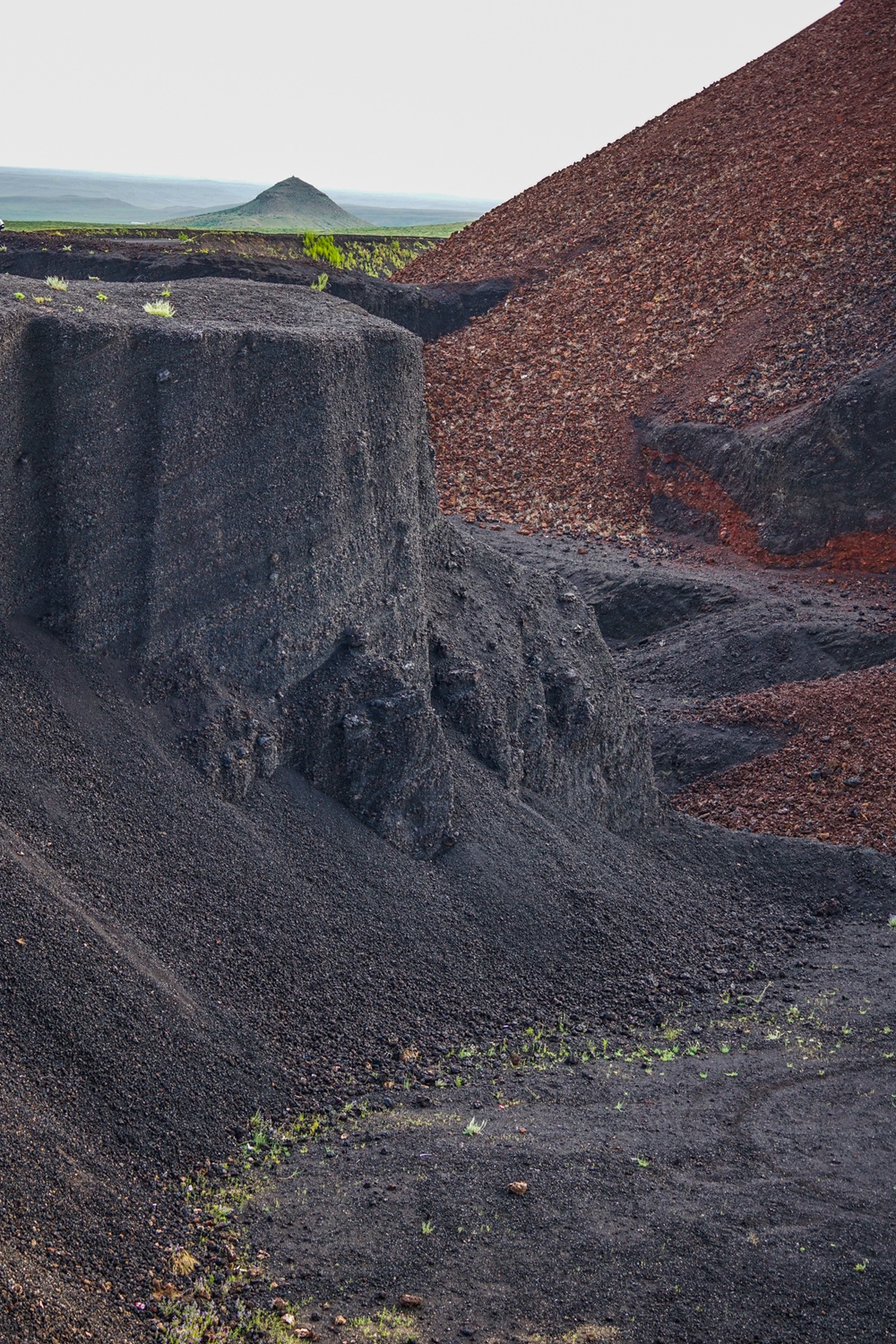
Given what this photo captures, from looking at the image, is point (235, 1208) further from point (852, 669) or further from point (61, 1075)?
point (852, 669)

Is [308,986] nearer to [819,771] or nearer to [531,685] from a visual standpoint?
[531,685]

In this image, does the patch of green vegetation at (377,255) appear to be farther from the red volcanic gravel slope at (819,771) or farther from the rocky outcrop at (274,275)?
the red volcanic gravel slope at (819,771)

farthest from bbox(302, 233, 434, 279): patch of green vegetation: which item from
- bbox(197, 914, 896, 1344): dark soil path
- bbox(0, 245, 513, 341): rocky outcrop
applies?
bbox(197, 914, 896, 1344): dark soil path

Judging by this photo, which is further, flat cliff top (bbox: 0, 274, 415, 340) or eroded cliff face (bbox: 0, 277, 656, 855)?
flat cliff top (bbox: 0, 274, 415, 340)

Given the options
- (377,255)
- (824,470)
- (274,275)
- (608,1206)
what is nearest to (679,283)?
(824,470)

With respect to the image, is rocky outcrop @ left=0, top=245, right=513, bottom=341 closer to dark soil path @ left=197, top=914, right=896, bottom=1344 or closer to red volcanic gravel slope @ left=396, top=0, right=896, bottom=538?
red volcanic gravel slope @ left=396, top=0, right=896, bottom=538

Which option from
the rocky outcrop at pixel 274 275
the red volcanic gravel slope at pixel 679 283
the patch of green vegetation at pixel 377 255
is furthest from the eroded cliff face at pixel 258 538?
the patch of green vegetation at pixel 377 255
